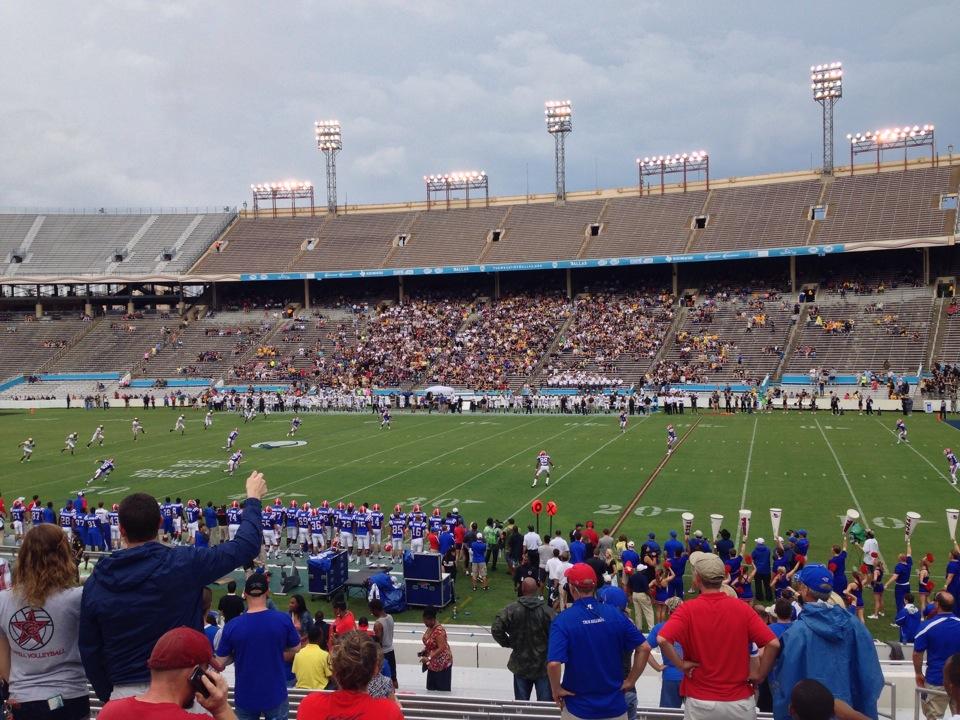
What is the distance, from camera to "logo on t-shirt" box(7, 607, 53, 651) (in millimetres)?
3691

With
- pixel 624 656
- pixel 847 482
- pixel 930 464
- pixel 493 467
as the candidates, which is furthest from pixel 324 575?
pixel 930 464

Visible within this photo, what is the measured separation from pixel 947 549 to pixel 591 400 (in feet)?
91.6

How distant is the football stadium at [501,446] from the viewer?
4.32 metres

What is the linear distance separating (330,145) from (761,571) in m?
64.0

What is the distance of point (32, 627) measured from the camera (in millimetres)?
3691

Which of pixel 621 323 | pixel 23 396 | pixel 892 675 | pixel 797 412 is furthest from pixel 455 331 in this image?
pixel 892 675

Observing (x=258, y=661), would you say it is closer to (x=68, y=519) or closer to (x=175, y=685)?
(x=175, y=685)

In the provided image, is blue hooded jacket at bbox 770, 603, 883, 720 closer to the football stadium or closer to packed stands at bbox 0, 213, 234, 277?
the football stadium

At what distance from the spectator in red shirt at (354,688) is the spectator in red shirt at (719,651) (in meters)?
1.78

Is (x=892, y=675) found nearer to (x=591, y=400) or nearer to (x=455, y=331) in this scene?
(x=591, y=400)

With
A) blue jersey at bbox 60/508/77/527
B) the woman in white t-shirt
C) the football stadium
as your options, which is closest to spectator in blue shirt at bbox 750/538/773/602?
the football stadium

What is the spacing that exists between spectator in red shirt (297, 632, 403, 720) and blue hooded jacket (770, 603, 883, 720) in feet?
7.72

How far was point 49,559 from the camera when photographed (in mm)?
3736

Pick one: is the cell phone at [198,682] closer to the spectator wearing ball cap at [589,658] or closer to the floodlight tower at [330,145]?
the spectator wearing ball cap at [589,658]
